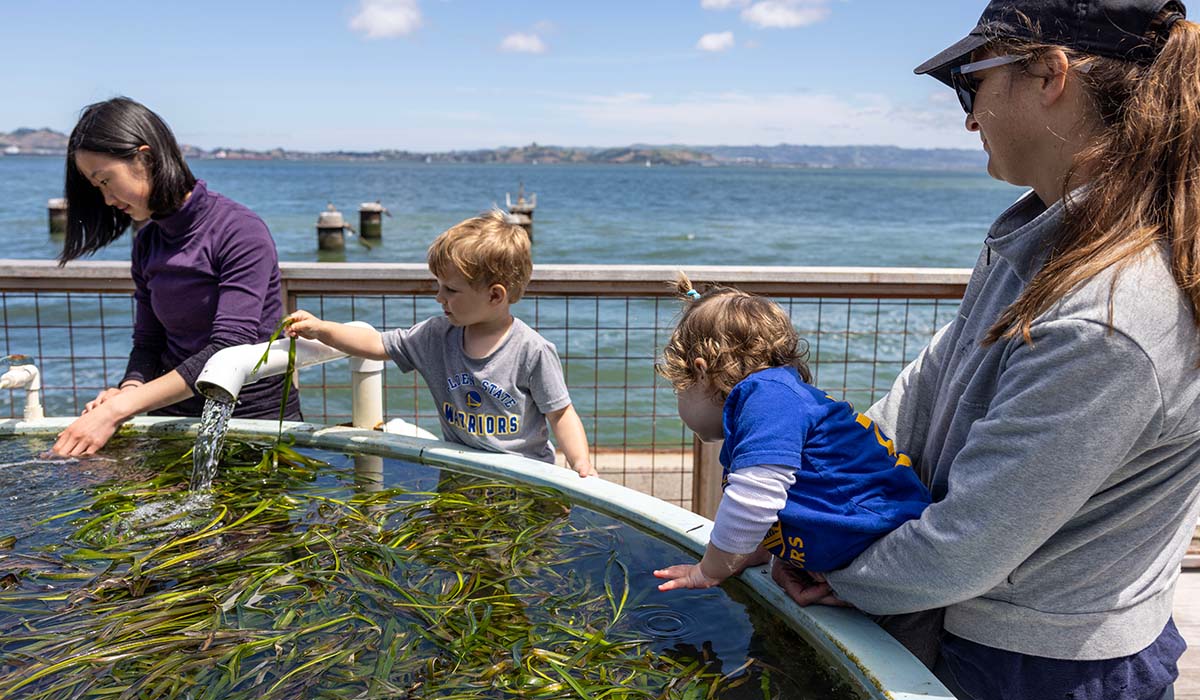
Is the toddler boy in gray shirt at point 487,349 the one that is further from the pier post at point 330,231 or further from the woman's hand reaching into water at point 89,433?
the pier post at point 330,231

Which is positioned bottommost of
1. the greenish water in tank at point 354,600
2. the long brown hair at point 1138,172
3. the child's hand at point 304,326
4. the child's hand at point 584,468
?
the greenish water in tank at point 354,600

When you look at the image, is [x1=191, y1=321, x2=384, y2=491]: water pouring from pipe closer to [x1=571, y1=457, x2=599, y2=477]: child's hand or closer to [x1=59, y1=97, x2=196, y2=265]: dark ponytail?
[x1=59, y1=97, x2=196, y2=265]: dark ponytail

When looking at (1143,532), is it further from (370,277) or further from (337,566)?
(370,277)

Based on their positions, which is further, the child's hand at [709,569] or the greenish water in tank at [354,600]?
the child's hand at [709,569]

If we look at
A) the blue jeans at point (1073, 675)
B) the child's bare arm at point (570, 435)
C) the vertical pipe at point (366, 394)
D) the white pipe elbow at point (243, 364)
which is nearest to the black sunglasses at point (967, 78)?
the blue jeans at point (1073, 675)

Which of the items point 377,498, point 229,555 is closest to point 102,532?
point 229,555

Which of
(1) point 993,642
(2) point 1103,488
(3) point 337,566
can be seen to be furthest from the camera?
(3) point 337,566

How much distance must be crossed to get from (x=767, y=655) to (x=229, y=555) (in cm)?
108

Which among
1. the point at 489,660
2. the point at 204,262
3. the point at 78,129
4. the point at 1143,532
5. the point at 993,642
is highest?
the point at 78,129

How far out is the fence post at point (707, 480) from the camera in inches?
133

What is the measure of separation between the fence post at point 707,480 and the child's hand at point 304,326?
4.94 feet

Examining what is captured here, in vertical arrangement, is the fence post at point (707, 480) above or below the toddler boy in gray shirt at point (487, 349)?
below

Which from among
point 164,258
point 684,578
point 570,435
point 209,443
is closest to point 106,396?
point 164,258

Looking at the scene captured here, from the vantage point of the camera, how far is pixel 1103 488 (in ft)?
3.73
